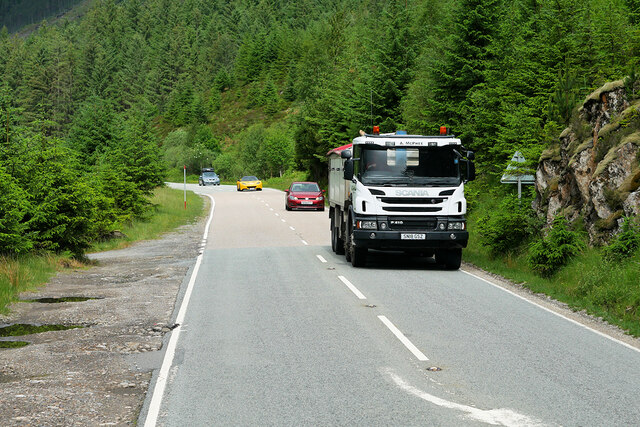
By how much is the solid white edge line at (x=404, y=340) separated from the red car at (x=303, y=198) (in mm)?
30997

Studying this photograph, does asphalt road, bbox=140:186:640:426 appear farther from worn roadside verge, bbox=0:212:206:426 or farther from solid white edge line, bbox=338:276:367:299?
worn roadside verge, bbox=0:212:206:426

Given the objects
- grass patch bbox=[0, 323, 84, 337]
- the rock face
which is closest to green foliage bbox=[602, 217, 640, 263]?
the rock face

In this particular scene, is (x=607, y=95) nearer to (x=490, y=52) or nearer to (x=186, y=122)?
(x=490, y=52)

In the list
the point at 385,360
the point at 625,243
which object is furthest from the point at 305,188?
the point at 385,360

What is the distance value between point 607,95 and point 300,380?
1192 centimetres

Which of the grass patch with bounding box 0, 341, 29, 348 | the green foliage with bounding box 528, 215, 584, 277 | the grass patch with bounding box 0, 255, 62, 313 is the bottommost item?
the grass patch with bounding box 0, 341, 29, 348

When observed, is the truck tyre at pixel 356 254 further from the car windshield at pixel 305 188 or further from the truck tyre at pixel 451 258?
the car windshield at pixel 305 188

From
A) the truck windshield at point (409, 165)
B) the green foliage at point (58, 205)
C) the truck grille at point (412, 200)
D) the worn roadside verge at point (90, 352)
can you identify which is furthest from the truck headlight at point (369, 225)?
the green foliage at point (58, 205)

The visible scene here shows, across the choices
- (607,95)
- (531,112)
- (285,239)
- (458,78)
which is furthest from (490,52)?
(607,95)

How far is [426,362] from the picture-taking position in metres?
7.85

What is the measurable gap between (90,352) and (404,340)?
12.9ft

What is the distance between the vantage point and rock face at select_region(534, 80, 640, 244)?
45.0ft

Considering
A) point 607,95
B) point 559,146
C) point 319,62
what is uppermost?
point 319,62

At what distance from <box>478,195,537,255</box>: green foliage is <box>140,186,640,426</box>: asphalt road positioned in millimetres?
2999
